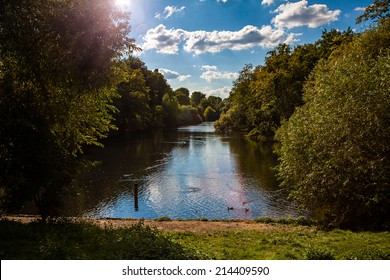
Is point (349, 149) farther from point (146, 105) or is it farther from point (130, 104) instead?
point (146, 105)

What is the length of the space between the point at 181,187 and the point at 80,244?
2016cm

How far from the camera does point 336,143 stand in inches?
715

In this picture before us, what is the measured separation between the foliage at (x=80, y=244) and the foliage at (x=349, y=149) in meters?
10.2

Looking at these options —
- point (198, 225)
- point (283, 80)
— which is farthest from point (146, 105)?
point (198, 225)

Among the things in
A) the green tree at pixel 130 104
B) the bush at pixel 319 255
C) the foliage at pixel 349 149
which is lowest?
the bush at pixel 319 255

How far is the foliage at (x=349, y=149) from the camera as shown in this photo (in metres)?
16.8

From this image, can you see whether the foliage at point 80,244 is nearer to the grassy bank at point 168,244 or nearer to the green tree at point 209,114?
the grassy bank at point 168,244

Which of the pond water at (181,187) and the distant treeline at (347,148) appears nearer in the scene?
the distant treeline at (347,148)

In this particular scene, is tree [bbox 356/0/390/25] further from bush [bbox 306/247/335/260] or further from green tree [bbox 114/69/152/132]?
green tree [bbox 114/69/152/132]

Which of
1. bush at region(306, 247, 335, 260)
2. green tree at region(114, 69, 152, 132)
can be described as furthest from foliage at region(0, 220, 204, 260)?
green tree at region(114, 69, 152, 132)

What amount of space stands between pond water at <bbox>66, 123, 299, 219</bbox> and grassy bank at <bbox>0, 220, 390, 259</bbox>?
9.45 metres

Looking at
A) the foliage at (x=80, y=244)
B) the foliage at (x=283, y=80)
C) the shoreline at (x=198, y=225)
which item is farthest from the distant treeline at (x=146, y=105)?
the foliage at (x=80, y=244)

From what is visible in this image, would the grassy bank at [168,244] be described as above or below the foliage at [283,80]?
below

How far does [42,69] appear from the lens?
46.1 ft
